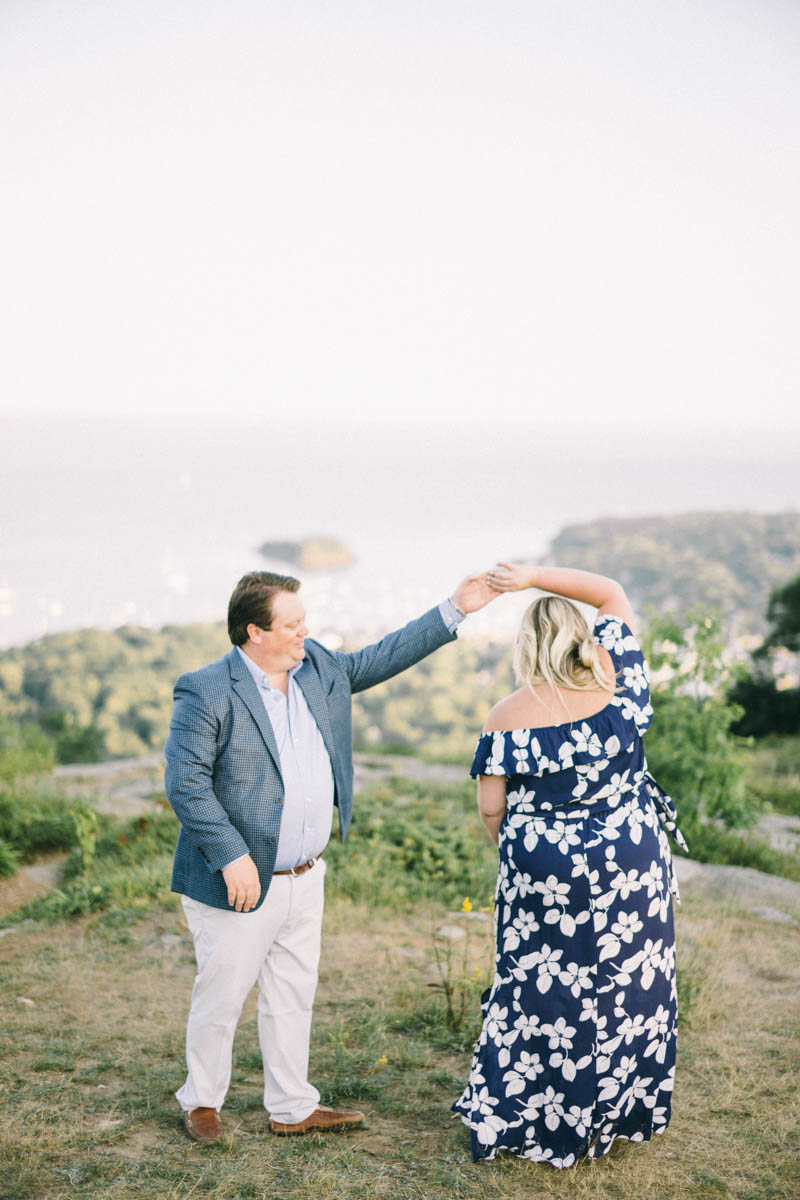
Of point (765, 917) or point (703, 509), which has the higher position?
point (703, 509)

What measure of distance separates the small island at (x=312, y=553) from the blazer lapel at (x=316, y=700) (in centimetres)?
4408

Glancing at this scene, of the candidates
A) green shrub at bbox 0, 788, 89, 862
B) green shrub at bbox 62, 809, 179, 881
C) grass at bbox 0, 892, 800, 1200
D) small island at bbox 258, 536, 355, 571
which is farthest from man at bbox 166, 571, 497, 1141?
small island at bbox 258, 536, 355, 571

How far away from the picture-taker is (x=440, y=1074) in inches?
157

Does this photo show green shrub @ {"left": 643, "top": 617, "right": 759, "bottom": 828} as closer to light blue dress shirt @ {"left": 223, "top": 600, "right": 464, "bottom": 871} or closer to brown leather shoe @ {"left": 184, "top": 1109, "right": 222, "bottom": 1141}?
light blue dress shirt @ {"left": 223, "top": 600, "right": 464, "bottom": 871}

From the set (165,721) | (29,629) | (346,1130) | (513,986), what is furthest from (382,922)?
(29,629)

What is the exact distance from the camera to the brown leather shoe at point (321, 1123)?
343cm

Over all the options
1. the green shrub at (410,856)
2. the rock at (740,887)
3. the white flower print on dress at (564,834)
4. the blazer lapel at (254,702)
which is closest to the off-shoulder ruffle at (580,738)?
the white flower print on dress at (564,834)

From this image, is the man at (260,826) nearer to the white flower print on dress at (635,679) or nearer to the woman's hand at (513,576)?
the woman's hand at (513,576)

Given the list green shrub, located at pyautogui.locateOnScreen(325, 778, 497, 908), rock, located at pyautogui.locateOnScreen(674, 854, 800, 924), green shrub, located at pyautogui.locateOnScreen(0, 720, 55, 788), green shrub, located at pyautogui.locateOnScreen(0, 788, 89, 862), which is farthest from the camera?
green shrub, located at pyautogui.locateOnScreen(0, 720, 55, 788)

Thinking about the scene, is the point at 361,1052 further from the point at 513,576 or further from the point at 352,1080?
the point at 513,576

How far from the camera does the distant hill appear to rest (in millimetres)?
38312

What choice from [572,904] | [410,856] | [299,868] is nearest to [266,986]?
[299,868]

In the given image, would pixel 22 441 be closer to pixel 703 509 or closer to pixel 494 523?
pixel 494 523

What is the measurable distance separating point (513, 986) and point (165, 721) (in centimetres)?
2240
